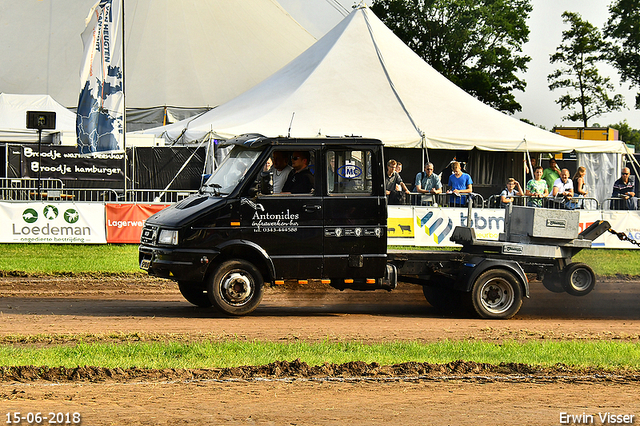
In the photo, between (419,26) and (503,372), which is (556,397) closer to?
(503,372)

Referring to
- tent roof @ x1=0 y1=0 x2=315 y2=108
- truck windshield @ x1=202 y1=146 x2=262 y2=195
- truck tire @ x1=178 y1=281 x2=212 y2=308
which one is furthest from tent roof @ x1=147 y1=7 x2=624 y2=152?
tent roof @ x1=0 y1=0 x2=315 y2=108

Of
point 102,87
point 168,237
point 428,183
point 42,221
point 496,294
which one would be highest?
point 102,87

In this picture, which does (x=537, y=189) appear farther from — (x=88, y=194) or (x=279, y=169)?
(x=88, y=194)

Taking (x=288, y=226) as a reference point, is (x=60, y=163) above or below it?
above

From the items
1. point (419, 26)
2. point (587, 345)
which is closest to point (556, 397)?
point (587, 345)

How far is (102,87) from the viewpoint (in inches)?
741

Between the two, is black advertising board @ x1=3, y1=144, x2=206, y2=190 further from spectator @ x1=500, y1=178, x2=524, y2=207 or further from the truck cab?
the truck cab

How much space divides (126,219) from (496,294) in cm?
997

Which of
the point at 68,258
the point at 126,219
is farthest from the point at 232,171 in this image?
the point at 126,219

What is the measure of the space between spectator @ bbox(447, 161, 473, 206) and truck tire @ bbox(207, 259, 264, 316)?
9.45m

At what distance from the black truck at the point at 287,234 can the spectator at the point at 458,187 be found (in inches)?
314

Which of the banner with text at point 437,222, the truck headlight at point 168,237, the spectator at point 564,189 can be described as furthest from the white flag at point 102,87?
the spectator at point 564,189

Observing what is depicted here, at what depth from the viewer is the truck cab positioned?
994cm

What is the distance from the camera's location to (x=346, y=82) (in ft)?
79.0
